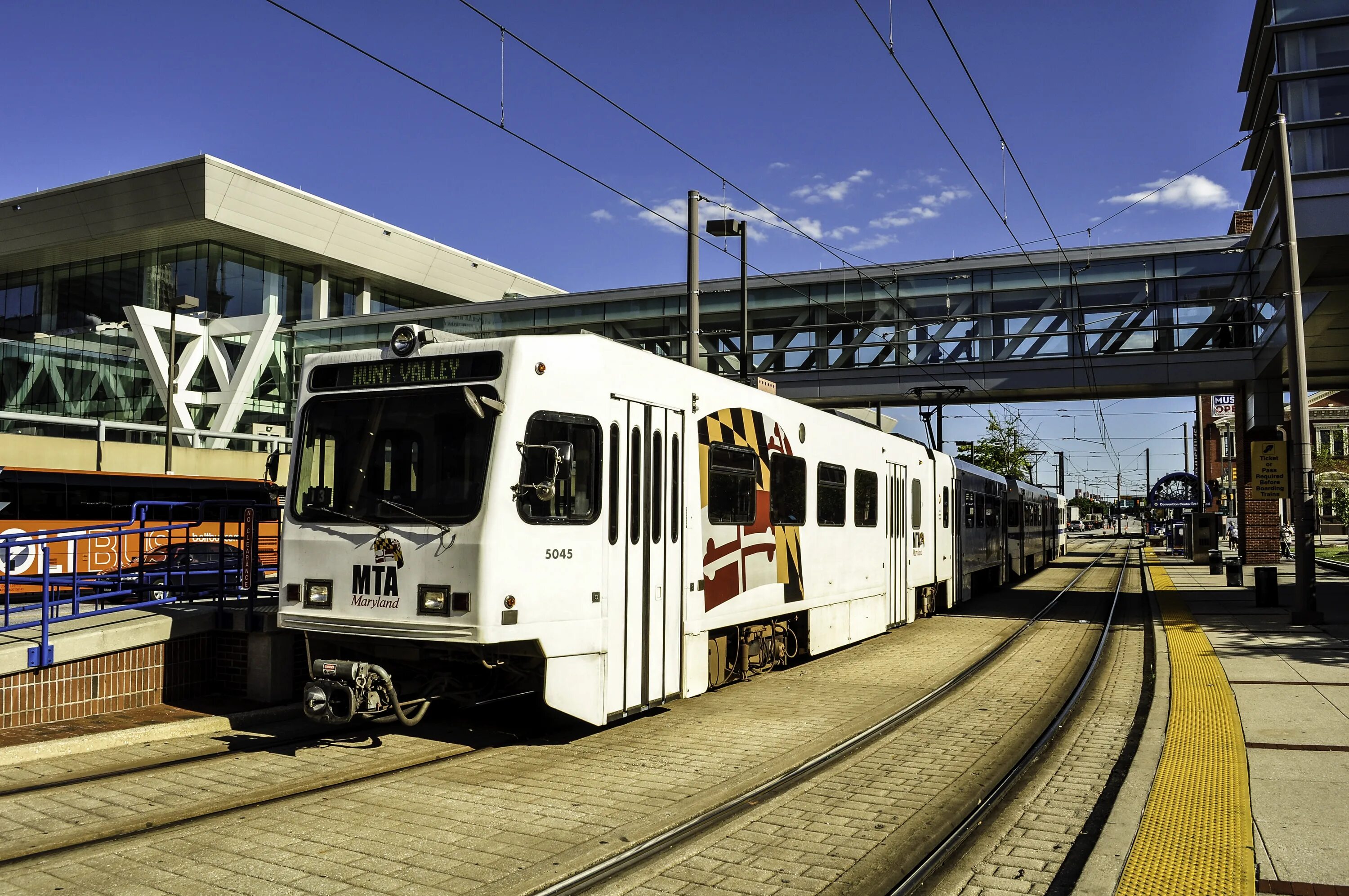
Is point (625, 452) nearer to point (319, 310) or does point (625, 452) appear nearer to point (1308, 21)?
point (1308, 21)

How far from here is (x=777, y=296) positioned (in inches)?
1379

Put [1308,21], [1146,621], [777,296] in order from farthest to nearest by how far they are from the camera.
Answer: [777,296], [1308,21], [1146,621]

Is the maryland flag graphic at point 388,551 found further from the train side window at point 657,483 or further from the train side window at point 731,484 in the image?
the train side window at point 731,484

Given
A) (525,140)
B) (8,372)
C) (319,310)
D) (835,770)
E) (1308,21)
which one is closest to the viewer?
(835,770)

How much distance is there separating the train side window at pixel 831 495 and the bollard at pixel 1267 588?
10.7 m

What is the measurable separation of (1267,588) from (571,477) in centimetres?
1725

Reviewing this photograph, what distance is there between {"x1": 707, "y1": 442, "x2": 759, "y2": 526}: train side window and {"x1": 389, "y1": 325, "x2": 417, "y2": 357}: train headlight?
317 cm

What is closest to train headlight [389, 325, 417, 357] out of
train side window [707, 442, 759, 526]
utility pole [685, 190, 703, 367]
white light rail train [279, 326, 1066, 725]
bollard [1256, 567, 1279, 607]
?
white light rail train [279, 326, 1066, 725]

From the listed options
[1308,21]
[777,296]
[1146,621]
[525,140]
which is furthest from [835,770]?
[777,296]

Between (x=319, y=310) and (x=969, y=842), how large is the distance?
5182 centimetres

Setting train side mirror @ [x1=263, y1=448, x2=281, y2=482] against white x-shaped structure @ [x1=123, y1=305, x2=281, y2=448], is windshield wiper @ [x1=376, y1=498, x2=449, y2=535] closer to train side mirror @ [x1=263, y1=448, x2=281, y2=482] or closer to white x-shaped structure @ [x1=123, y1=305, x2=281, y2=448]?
train side mirror @ [x1=263, y1=448, x2=281, y2=482]

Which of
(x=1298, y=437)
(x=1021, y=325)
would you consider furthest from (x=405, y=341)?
(x=1021, y=325)

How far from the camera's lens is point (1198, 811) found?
6.11m

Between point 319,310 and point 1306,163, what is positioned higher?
point 319,310
